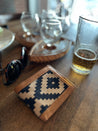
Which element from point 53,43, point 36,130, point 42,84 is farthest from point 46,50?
point 36,130

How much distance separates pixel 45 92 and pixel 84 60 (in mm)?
169

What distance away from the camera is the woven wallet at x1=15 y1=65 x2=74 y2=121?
0.22 m

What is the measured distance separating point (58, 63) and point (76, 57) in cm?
8

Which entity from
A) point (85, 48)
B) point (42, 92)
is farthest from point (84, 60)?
point (42, 92)

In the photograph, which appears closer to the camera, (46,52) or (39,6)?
(46,52)

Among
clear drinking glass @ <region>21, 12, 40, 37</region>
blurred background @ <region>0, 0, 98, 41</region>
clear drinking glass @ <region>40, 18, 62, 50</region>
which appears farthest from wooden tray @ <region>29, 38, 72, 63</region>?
blurred background @ <region>0, 0, 98, 41</region>

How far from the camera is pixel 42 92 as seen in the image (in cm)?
25

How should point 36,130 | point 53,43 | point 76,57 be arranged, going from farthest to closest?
point 53,43
point 76,57
point 36,130

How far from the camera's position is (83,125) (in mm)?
222

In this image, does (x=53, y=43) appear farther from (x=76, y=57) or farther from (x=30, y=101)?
(x=30, y=101)

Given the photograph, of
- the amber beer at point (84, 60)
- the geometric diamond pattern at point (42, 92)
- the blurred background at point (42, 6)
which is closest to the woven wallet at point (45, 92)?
the geometric diamond pattern at point (42, 92)

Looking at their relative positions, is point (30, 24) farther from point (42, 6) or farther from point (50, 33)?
point (42, 6)

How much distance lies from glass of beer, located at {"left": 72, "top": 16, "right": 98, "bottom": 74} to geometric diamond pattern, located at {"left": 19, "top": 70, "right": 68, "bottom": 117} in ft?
0.36

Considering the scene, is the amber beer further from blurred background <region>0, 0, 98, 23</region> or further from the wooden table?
blurred background <region>0, 0, 98, 23</region>
